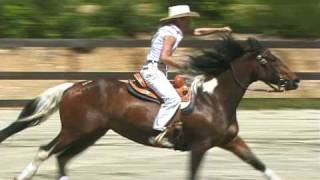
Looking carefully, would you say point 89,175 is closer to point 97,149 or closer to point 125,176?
point 125,176

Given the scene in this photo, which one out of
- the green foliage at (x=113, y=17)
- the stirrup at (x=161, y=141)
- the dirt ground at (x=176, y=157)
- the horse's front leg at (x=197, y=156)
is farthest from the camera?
the green foliage at (x=113, y=17)

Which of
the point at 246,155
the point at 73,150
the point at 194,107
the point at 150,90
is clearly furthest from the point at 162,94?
the point at 73,150

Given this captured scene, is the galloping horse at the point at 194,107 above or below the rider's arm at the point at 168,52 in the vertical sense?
below

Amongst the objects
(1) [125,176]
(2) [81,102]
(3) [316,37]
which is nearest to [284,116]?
(3) [316,37]

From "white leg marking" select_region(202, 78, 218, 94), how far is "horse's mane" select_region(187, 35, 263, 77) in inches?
3.0

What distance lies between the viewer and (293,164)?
31.3 ft

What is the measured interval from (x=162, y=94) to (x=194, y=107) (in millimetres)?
324

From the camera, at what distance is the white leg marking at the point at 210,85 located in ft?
26.1

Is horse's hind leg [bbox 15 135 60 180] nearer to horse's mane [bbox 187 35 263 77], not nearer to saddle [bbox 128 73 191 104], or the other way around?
saddle [bbox 128 73 191 104]

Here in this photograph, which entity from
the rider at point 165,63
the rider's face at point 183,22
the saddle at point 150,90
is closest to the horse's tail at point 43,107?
the saddle at point 150,90

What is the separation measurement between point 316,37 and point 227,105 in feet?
29.7

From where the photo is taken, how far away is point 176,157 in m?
10.0

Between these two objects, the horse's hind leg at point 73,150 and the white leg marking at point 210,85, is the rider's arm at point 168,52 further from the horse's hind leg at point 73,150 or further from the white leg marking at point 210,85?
the horse's hind leg at point 73,150

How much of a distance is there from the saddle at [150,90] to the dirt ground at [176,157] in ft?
3.65
